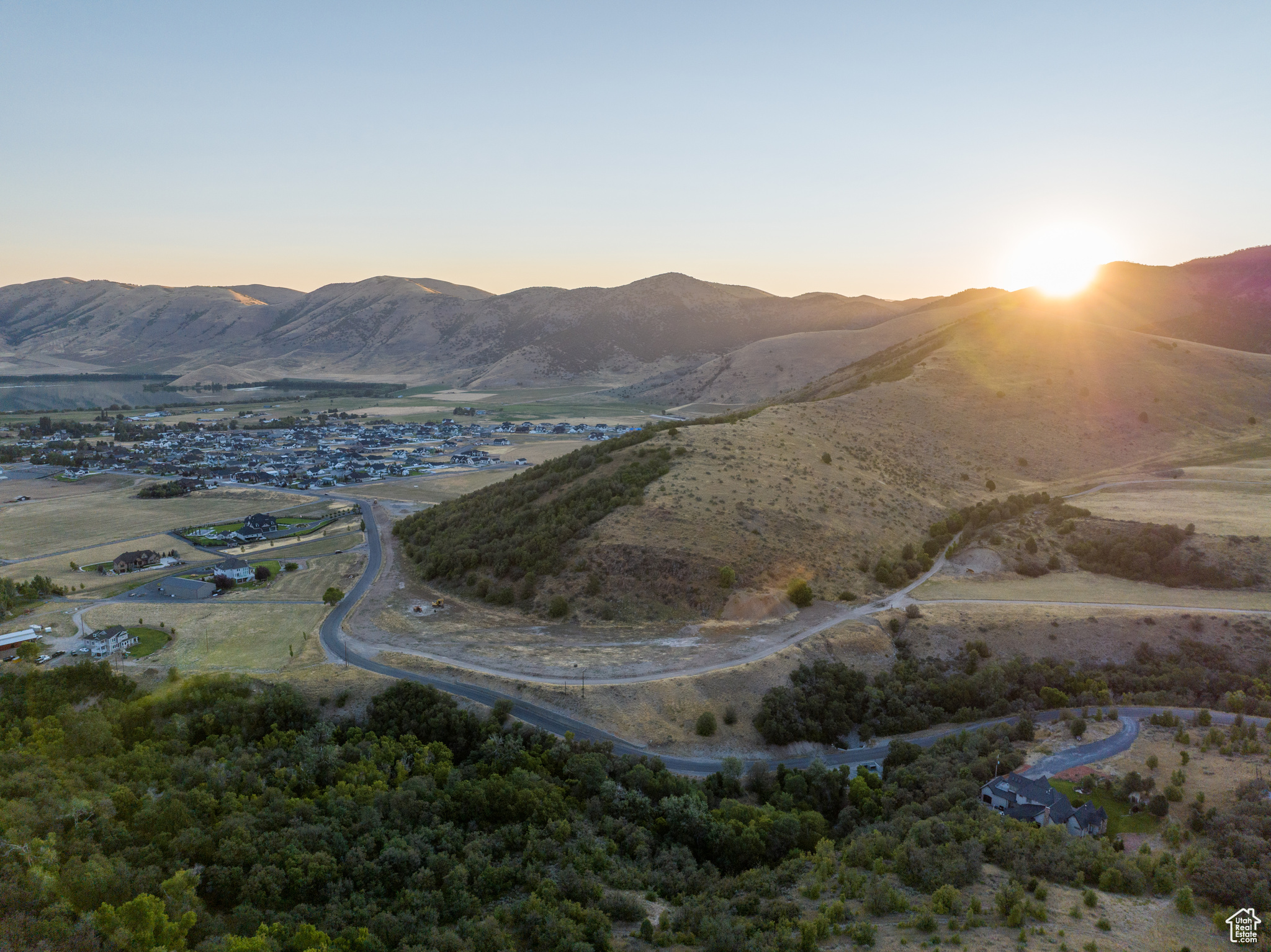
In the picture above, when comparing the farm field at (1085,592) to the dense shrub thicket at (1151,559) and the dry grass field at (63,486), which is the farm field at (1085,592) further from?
the dry grass field at (63,486)

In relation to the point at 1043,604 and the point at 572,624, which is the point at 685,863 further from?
the point at 1043,604

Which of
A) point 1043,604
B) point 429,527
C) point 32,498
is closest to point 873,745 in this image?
point 1043,604

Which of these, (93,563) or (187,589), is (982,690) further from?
(93,563)

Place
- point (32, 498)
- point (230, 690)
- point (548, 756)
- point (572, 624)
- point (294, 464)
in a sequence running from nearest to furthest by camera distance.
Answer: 1. point (548, 756)
2. point (230, 690)
3. point (572, 624)
4. point (32, 498)
5. point (294, 464)

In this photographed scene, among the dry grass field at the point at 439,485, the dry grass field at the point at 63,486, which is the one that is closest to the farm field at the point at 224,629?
the dry grass field at the point at 439,485

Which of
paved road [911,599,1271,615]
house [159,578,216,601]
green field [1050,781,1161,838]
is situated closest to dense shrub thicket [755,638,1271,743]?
paved road [911,599,1271,615]
